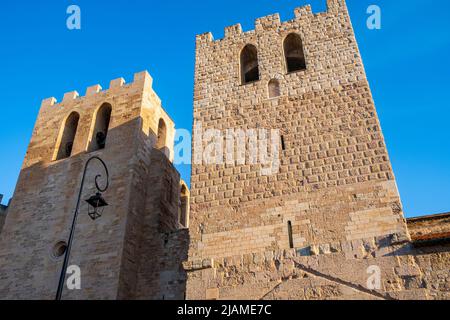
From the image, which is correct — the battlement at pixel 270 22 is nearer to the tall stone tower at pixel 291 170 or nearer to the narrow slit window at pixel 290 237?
the tall stone tower at pixel 291 170

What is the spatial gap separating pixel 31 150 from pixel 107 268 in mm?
6253

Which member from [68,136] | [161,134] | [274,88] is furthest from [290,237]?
[68,136]

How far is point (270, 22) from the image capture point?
A: 10391 millimetres

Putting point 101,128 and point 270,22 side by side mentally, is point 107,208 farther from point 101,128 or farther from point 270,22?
point 270,22

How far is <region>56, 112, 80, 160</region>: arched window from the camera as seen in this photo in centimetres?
1444

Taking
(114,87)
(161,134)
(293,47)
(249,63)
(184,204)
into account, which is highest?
(114,87)

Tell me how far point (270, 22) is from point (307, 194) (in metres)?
4.88

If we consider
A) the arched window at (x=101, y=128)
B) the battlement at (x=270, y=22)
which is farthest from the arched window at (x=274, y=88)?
the arched window at (x=101, y=128)

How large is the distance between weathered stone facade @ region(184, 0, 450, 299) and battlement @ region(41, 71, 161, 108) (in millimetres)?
4964

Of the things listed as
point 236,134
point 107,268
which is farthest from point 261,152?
point 107,268

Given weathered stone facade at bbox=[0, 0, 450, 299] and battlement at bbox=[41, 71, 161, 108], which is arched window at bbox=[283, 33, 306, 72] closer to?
weathered stone facade at bbox=[0, 0, 450, 299]

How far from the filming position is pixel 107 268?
10.8m

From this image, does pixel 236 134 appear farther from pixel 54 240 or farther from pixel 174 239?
pixel 54 240

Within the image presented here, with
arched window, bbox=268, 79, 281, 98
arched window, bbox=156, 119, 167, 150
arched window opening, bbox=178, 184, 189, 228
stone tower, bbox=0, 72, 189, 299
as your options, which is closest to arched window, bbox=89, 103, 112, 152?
stone tower, bbox=0, 72, 189, 299
